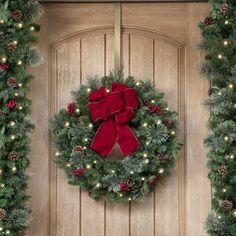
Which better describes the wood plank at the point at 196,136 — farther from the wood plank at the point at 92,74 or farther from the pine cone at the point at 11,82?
the pine cone at the point at 11,82

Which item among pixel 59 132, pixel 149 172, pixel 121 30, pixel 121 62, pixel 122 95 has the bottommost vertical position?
pixel 149 172

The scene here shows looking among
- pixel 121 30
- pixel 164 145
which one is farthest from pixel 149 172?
pixel 121 30

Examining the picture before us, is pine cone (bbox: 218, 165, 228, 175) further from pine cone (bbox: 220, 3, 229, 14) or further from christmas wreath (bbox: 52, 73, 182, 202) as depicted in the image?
pine cone (bbox: 220, 3, 229, 14)

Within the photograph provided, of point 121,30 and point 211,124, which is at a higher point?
point 121,30

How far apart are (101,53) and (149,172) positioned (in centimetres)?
72

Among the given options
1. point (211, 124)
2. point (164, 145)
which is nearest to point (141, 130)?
point (164, 145)

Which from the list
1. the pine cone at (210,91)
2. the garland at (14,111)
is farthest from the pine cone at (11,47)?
the pine cone at (210,91)

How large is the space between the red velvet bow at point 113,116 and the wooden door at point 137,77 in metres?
0.23

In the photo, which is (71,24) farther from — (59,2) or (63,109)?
(63,109)

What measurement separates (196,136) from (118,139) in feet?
1.51

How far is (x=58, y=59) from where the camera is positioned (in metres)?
2.80

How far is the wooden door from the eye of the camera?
2.75 metres

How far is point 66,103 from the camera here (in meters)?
2.79

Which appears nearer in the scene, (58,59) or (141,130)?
(141,130)
